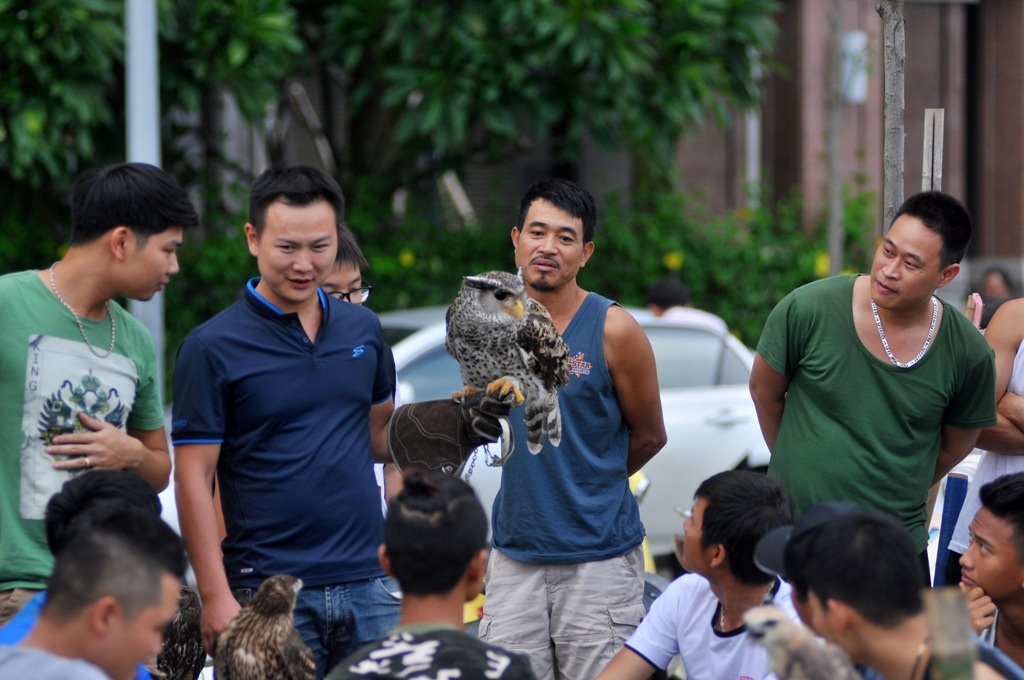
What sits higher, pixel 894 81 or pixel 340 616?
pixel 894 81

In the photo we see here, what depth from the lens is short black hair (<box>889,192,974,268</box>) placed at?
144 inches

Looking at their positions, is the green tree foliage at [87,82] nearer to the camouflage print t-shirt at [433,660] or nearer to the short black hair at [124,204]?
the short black hair at [124,204]

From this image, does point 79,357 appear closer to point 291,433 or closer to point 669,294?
point 291,433

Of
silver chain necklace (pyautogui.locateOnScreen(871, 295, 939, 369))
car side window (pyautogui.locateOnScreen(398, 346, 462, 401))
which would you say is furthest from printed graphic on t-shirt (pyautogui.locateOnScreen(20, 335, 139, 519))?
car side window (pyautogui.locateOnScreen(398, 346, 462, 401))

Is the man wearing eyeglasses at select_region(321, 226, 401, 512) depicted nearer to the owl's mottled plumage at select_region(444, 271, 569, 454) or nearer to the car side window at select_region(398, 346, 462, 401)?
the owl's mottled plumage at select_region(444, 271, 569, 454)

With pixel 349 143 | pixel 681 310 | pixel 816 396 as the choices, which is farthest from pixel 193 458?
pixel 349 143

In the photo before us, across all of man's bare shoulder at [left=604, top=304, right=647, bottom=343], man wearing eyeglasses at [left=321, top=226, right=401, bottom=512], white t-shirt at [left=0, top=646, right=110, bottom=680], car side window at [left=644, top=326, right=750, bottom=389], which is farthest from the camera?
car side window at [left=644, top=326, right=750, bottom=389]

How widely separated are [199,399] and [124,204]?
1.73ft

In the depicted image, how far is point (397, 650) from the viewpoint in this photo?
2506 mm

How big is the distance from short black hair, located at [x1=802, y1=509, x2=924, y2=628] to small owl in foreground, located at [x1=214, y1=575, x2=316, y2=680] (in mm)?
1237

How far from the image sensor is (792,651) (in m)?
2.17

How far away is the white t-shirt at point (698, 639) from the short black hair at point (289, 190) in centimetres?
145

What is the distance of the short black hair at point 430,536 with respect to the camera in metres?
2.62

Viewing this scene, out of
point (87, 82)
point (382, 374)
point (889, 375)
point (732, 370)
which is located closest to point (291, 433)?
point (382, 374)
